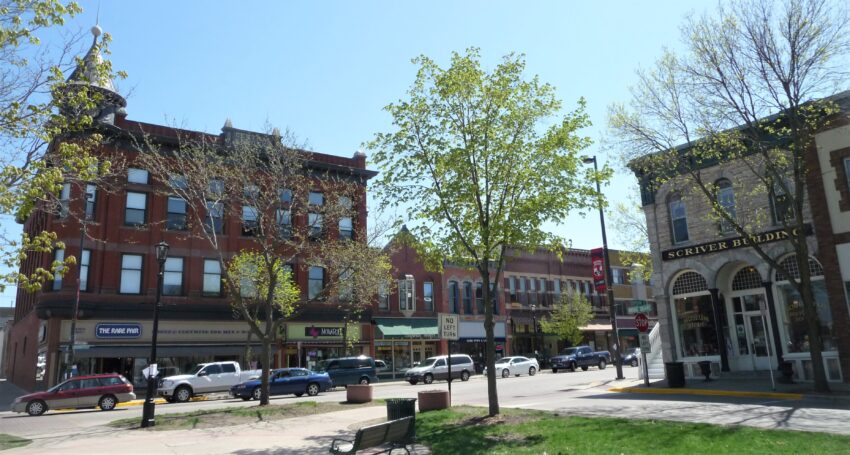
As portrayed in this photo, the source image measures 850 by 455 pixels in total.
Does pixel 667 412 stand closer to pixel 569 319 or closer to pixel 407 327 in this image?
pixel 407 327

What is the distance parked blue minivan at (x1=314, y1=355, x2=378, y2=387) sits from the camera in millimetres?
33250

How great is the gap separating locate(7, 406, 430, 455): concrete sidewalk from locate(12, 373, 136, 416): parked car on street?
8.97m

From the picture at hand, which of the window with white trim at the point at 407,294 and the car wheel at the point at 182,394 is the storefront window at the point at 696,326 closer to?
the car wheel at the point at 182,394

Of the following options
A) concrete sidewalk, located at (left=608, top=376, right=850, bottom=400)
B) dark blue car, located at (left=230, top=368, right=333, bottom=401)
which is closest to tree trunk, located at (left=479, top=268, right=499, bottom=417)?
concrete sidewalk, located at (left=608, top=376, right=850, bottom=400)

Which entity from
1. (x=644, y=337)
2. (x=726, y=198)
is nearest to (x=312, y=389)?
(x=644, y=337)

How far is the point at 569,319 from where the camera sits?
5141 cm

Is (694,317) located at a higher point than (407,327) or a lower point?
lower

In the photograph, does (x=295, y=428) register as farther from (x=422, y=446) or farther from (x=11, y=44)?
(x=11, y=44)

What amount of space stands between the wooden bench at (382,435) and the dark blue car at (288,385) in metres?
18.1

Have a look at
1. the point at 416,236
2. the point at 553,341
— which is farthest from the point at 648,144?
the point at 553,341

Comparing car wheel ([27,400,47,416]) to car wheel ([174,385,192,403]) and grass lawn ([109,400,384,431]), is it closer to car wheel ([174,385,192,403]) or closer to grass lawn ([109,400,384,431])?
car wheel ([174,385,192,403])

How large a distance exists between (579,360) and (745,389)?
83.9 feet

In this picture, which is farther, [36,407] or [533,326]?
[533,326]

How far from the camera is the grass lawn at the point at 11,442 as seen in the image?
1343cm
